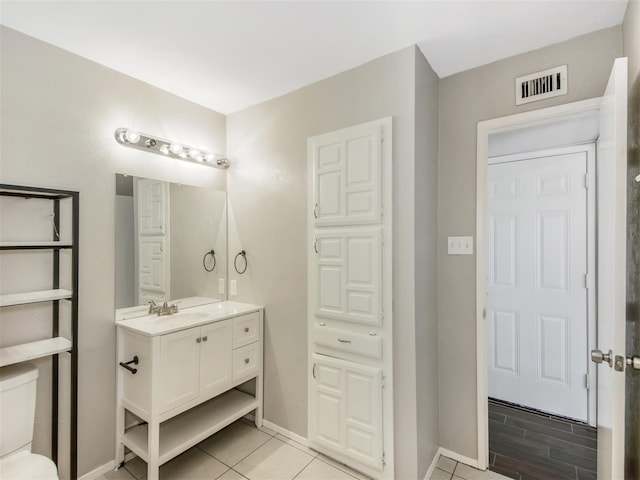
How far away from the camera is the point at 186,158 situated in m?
2.46

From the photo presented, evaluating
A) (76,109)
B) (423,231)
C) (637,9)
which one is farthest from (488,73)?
(76,109)

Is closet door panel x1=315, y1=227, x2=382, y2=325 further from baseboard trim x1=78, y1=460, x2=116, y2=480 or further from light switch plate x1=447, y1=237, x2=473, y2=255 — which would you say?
baseboard trim x1=78, y1=460, x2=116, y2=480

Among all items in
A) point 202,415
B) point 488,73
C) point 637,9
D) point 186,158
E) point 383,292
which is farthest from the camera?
point 186,158

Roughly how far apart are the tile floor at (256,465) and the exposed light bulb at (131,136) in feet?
6.75

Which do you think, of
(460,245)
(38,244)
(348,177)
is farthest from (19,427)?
(460,245)

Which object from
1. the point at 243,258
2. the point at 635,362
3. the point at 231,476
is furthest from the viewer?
the point at 243,258

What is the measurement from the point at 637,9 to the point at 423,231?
1.28 meters

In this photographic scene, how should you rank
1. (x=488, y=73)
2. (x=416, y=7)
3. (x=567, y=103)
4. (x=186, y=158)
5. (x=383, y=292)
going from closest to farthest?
(x=416, y=7), (x=567, y=103), (x=383, y=292), (x=488, y=73), (x=186, y=158)

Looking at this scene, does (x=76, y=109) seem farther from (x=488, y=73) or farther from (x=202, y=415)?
(x=488, y=73)

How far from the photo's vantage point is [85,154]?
6.25ft

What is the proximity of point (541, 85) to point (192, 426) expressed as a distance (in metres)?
2.98

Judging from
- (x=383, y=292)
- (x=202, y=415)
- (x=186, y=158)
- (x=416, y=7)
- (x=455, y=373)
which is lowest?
(x=202, y=415)

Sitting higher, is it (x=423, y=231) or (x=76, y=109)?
(x=76, y=109)

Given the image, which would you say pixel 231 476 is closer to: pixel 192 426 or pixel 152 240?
pixel 192 426
